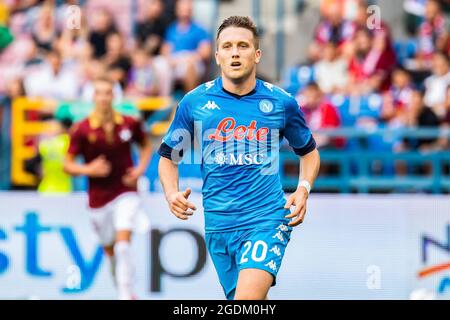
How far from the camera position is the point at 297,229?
40.4 feet

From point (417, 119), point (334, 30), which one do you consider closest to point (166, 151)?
point (417, 119)

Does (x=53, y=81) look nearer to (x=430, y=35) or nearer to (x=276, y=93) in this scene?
(x=430, y=35)

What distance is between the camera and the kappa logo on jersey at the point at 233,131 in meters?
7.69

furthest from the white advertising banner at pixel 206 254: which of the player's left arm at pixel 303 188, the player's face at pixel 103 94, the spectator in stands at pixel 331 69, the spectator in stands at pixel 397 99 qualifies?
the player's left arm at pixel 303 188

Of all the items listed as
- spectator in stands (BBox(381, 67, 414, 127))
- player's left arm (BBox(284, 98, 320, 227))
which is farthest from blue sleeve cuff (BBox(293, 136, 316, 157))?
spectator in stands (BBox(381, 67, 414, 127))

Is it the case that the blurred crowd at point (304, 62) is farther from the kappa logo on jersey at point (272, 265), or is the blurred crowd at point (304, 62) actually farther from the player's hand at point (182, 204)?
the player's hand at point (182, 204)

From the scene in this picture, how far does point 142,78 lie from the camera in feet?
51.5

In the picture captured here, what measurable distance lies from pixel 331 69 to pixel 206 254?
13.5 ft

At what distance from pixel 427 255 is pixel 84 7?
7.11 meters

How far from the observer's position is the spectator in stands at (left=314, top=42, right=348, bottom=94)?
50.3ft

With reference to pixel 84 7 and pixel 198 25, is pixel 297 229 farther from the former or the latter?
pixel 84 7

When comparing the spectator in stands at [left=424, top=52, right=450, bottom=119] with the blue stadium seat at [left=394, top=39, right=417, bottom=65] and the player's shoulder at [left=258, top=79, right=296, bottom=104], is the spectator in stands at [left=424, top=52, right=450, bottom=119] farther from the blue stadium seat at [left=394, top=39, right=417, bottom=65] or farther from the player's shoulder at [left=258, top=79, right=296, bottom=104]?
the player's shoulder at [left=258, top=79, right=296, bottom=104]

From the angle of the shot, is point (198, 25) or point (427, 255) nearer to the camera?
point (427, 255)

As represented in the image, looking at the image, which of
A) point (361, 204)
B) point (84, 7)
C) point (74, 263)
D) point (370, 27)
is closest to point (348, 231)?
point (361, 204)
